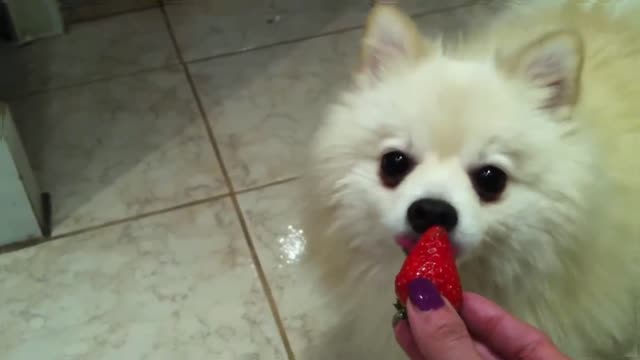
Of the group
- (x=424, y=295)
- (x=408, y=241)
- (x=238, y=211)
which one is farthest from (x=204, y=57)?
(x=424, y=295)

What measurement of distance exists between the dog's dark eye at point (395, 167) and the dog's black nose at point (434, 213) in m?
0.06

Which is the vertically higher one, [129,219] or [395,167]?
[395,167]

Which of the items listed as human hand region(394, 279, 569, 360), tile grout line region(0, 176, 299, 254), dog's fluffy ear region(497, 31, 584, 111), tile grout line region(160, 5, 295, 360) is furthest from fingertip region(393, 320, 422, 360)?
tile grout line region(0, 176, 299, 254)

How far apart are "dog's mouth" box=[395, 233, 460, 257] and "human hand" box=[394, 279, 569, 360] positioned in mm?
47

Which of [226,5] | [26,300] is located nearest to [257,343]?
[26,300]

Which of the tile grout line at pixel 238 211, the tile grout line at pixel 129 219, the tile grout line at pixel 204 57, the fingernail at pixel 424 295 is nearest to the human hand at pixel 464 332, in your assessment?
the fingernail at pixel 424 295

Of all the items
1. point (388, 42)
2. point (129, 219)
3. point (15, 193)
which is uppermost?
point (388, 42)

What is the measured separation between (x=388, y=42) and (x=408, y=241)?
22 cm

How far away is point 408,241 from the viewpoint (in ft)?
2.65

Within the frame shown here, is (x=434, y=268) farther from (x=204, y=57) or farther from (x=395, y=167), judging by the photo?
(x=204, y=57)

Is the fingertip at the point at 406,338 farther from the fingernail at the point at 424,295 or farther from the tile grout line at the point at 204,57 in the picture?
the tile grout line at the point at 204,57

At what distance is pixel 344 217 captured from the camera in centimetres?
88

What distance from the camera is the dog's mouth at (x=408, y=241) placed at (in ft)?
2.59

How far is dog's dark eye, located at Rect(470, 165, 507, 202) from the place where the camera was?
2.66 ft
